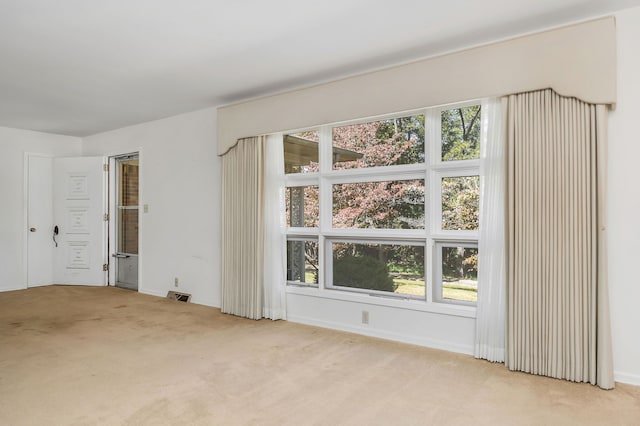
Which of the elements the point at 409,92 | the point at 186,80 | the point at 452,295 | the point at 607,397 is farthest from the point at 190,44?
the point at 607,397

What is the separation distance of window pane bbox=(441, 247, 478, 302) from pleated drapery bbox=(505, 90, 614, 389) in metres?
0.39

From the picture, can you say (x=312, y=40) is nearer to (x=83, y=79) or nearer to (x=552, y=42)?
(x=552, y=42)

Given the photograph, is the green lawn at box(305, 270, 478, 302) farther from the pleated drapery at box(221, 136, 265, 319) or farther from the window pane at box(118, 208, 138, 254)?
the window pane at box(118, 208, 138, 254)

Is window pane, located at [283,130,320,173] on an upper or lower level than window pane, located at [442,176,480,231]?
upper

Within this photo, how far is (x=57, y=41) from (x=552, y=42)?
11.7 ft

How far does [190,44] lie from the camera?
306cm

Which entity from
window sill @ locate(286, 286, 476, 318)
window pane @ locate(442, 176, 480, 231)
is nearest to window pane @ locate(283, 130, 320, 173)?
window sill @ locate(286, 286, 476, 318)

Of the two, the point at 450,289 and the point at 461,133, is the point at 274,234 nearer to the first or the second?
the point at 450,289

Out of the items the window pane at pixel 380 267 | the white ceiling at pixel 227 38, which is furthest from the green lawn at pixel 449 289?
the white ceiling at pixel 227 38

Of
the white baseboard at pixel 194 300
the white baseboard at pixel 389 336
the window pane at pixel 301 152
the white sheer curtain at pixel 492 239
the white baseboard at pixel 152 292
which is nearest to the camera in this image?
the white sheer curtain at pixel 492 239

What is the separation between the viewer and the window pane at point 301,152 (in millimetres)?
4195

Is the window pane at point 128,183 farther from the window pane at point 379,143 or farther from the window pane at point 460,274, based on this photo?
the window pane at point 460,274

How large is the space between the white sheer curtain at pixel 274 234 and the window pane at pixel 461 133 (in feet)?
5.59

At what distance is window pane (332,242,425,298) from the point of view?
3582mm
